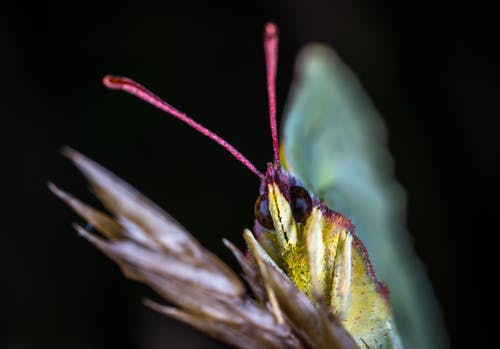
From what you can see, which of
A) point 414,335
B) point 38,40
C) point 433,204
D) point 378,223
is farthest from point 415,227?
point 38,40

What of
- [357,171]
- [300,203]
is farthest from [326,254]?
[357,171]

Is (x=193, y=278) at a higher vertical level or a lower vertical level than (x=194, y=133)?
lower

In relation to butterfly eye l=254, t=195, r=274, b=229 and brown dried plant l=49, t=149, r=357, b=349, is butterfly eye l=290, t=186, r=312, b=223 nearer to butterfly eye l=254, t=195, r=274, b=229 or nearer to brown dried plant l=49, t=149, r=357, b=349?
butterfly eye l=254, t=195, r=274, b=229

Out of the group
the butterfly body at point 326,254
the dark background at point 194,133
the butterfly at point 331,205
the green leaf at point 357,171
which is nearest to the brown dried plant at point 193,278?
the butterfly at point 331,205

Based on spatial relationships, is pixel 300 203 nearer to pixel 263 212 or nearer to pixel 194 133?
pixel 263 212

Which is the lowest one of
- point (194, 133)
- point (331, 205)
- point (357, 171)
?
point (331, 205)

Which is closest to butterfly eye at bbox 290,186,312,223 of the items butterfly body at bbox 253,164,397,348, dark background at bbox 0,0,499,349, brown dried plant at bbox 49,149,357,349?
butterfly body at bbox 253,164,397,348
